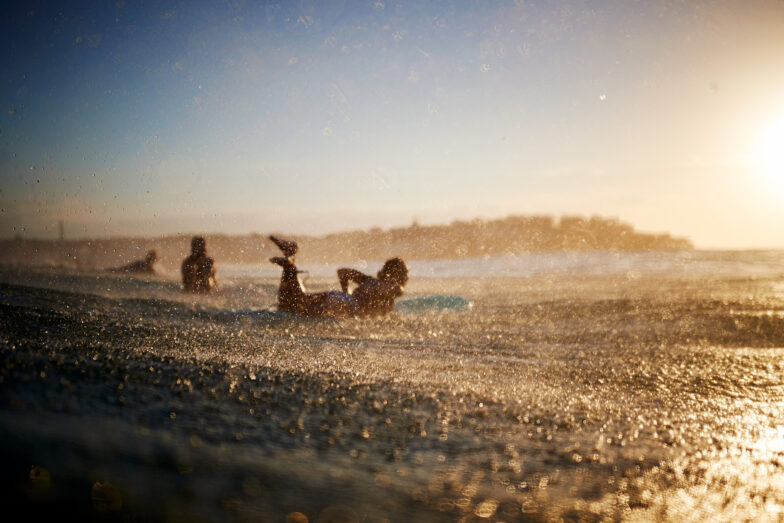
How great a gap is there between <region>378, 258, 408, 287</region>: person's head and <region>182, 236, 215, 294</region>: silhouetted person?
4230 millimetres

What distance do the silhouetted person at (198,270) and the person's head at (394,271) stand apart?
423cm

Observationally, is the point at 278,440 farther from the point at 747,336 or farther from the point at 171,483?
the point at 747,336

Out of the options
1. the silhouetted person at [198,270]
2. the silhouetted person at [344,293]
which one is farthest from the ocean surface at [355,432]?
the silhouetted person at [198,270]

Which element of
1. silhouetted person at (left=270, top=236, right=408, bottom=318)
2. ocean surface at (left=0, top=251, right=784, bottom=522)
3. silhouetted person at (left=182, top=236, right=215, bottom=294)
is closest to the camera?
ocean surface at (left=0, top=251, right=784, bottom=522)

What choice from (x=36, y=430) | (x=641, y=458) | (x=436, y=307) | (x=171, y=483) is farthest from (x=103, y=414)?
(x=436, y=307)

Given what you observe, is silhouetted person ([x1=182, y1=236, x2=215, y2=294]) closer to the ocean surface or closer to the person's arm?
the person's arm

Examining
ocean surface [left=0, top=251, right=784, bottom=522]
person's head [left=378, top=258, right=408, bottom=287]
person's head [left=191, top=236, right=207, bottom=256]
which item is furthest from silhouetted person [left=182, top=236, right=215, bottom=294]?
ocean surface [left=0, top=251, right=784, bottom=522]

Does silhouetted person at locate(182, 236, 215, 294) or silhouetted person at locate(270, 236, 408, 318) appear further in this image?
silhouetted person at locate(182, 236, 215, 294)

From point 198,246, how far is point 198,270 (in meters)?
0.49

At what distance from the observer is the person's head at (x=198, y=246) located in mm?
10608

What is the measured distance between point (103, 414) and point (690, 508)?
1.78 meters

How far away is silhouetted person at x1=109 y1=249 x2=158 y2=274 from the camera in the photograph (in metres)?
15.7

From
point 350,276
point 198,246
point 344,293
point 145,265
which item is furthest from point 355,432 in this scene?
point 145,265

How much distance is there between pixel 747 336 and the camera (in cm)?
572
